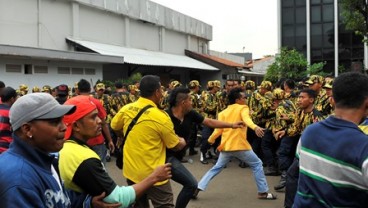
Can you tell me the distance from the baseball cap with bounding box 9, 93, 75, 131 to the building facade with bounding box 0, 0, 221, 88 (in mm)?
13303

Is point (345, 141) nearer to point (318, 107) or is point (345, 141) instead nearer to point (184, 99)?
point (184, 99)

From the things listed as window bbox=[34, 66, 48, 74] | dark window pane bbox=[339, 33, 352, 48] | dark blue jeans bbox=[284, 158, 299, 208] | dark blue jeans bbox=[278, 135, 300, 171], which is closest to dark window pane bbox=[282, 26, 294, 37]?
dark window pane bbox=[339, 33, 352, 48]

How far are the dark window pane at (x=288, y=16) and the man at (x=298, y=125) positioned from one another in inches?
1131

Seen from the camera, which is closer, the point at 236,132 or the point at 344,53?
the point at 236,132

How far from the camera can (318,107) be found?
298 inches

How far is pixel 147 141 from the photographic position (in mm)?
4805

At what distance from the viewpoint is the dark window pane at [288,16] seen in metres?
35.4

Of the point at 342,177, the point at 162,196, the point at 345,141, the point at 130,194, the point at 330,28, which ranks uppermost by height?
the point at 330,28

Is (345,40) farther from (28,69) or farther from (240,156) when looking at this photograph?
(240,156)

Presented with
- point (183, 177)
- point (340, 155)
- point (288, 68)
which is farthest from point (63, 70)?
point (340, 155)

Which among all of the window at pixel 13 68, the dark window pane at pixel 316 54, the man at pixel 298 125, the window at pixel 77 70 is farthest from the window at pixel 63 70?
the dark window pane at pixel 316 54

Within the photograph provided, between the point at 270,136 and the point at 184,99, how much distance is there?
4.57 meters

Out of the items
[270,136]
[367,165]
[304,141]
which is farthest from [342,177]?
[270,136]

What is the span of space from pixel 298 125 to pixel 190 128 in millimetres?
2486
